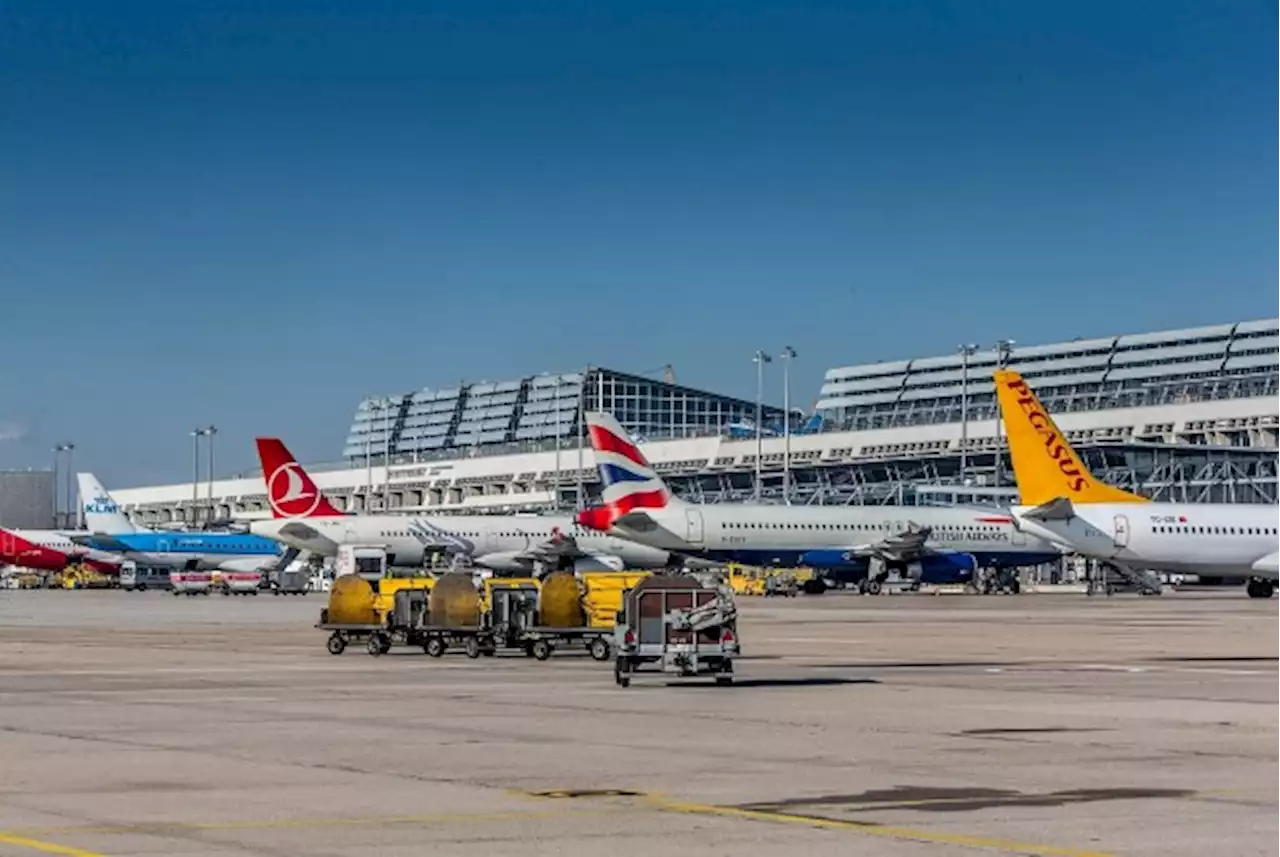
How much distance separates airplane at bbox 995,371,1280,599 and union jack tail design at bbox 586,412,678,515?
860 inches

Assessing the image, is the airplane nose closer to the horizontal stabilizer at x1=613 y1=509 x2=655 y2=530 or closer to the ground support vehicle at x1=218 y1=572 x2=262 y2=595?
the horizontal stabilizer at x1=613 y1=509 x2=655 y2=530

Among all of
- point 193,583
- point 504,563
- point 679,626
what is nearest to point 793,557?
point 504,563

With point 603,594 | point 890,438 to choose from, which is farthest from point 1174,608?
point 890,438

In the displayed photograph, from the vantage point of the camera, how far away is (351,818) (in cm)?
1585

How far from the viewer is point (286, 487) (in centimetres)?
12288

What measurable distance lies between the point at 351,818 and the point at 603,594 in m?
24.3

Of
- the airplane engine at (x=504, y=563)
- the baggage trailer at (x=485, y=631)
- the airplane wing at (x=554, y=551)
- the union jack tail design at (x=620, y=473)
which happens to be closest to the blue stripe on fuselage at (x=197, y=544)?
the airplane engine at (x=504, y=563)

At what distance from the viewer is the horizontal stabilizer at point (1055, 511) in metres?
90.7

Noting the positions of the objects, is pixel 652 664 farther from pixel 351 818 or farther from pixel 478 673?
pixel 351 818

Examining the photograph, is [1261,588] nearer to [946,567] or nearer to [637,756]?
[946,567]

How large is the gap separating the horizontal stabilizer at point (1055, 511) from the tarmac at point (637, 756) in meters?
48.5

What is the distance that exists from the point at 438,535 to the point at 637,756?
108m

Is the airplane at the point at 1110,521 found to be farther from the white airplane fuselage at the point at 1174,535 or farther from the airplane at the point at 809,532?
the airplane at the point at 809,532

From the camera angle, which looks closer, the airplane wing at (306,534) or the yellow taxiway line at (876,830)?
the yellow taxiway line at (876,830)
